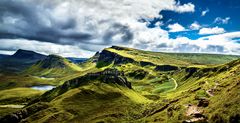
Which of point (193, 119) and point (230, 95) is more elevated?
point (230, 95)

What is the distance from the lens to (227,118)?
169000mm

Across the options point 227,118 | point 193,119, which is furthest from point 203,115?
point 227,118

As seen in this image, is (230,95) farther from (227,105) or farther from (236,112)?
(236,112)

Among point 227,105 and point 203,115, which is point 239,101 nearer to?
point 227,105

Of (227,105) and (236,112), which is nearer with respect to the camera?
(236,112)

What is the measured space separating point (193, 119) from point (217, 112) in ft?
60.3

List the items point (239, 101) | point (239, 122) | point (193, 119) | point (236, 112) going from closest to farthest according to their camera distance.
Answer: point (239, 122), point (236, 112), point (239, 101), point (193, 119)

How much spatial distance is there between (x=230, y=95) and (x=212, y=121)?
3153cm

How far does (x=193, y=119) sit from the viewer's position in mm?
193500

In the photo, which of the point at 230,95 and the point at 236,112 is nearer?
the point at 236,112

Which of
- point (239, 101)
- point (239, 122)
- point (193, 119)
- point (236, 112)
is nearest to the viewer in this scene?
point (239, 122)

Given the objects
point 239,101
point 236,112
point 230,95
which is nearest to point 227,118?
point 236,112

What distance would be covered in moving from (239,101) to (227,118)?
60.4ft

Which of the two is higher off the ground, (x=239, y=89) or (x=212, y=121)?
(x=239, y=89)
